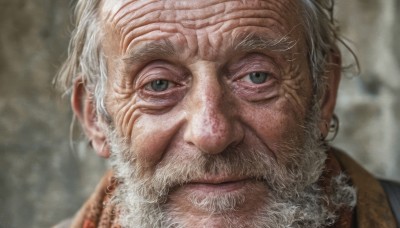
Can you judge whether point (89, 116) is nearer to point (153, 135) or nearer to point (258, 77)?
point (153, 135)

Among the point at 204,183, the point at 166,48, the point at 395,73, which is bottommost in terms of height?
the point at 395,73

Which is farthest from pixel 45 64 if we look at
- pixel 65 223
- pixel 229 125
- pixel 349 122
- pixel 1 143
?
pixel 229 125

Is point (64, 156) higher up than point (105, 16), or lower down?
lower down

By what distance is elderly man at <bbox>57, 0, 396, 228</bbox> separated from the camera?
242 centimetres

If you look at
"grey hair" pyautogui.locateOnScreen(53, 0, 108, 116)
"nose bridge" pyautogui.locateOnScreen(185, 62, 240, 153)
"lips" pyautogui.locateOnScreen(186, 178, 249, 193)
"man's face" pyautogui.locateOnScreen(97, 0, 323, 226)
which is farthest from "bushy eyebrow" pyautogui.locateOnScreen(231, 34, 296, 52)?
"grey hair" pyautogui.locateOnScreen(53, 0, 108, 116)

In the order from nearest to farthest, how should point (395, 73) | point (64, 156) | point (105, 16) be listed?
point (105, 16), point (395, 73), point (64, 156)

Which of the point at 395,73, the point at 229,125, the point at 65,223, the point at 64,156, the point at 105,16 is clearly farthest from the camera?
the point at 64,156

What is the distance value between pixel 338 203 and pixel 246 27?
87 cm

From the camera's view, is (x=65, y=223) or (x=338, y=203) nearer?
(x=338, y=203)

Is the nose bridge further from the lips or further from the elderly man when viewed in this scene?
the lips

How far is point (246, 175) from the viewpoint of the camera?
2.46 m

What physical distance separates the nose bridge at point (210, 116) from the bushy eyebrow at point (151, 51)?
0.44 feet

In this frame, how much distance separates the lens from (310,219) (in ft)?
8.84

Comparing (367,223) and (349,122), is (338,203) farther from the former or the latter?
(349,122)
